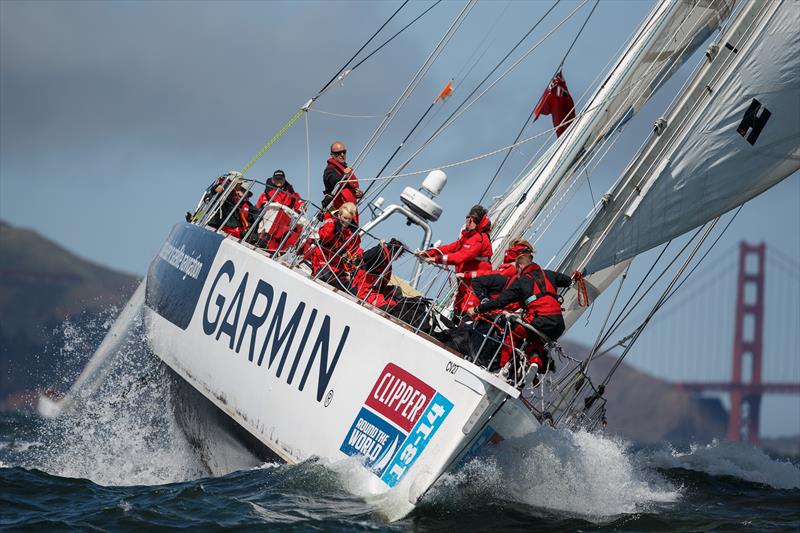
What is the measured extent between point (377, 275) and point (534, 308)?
1.13m

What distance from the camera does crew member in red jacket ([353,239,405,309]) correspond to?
6.04 meters

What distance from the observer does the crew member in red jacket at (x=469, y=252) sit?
6016 mm

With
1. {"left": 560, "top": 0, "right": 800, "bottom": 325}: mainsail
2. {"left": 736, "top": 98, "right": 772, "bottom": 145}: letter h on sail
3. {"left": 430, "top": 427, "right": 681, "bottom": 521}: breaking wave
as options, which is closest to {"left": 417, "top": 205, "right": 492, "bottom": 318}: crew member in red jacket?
{"left": 560, "top": 0, "right": 800, "bottom": 325}: mainsail

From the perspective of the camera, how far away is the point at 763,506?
646 centimetres

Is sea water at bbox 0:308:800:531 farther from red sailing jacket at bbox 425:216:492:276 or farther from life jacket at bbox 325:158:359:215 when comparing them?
life jacket at bbox 325:158:359:215

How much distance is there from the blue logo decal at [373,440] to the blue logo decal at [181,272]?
2.34m

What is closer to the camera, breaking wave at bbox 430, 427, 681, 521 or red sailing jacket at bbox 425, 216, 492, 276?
breaking wave at bbox 430, 427, 681, 521

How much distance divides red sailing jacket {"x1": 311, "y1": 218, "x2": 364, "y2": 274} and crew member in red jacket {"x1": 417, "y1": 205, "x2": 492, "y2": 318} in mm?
542

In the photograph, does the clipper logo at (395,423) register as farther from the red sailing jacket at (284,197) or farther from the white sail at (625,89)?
the red sailing jacket at (284,197)

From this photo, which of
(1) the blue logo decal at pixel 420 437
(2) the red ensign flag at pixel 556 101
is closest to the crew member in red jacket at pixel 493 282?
(1) the blue logo decal at pixel 420 437

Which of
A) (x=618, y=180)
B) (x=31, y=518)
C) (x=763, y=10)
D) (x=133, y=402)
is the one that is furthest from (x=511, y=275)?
(x=133, y=402)

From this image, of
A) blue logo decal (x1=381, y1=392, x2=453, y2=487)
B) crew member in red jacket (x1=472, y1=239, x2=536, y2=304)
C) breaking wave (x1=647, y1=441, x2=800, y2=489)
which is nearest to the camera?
blue logo decal (x1=381, y1=392, x2=453, y2=487)

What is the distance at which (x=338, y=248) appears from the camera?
636 cm

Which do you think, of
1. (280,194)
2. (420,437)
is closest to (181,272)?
(280,194)
